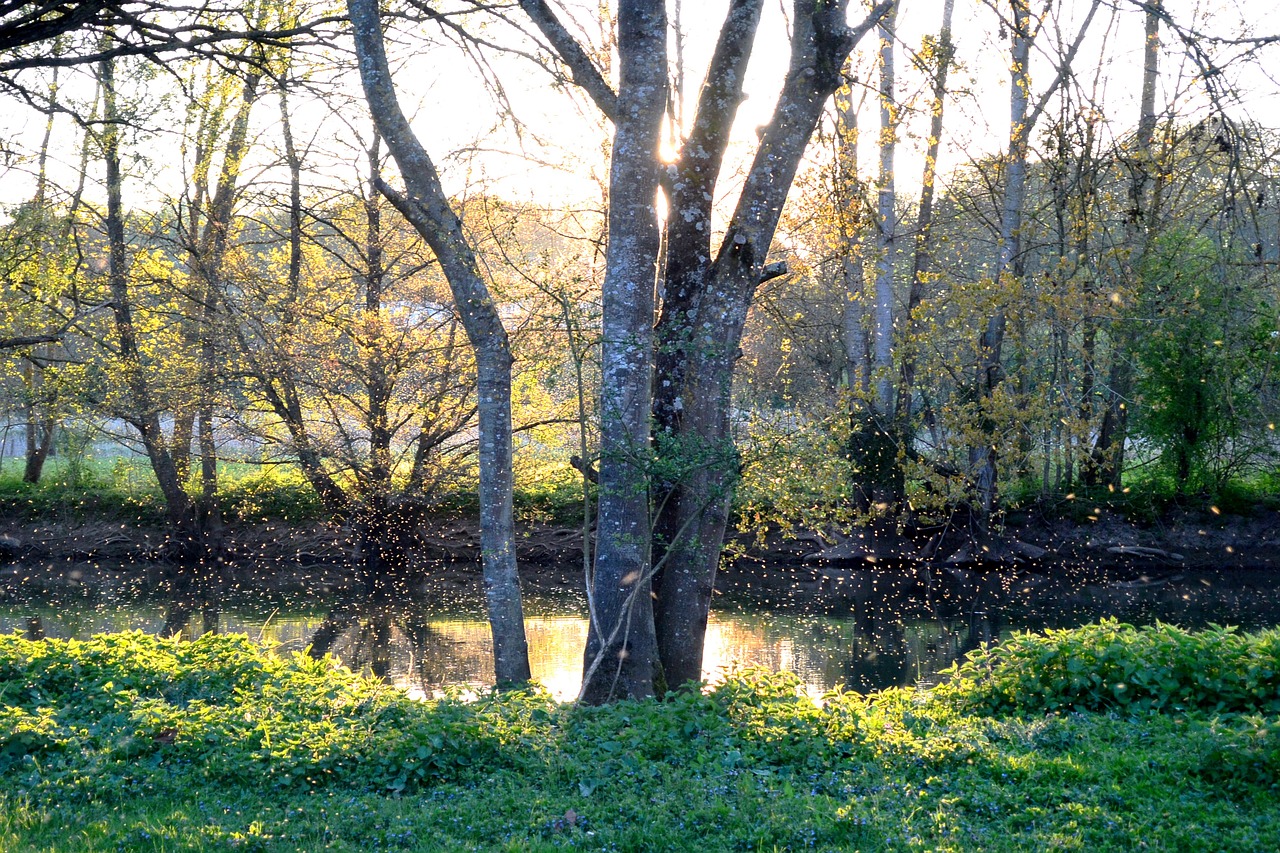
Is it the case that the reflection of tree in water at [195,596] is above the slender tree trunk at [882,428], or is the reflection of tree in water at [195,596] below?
below

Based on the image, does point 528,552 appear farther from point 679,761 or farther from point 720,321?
point 679,761

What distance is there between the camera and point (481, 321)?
26.0 feet

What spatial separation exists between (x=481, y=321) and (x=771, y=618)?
9.03 m

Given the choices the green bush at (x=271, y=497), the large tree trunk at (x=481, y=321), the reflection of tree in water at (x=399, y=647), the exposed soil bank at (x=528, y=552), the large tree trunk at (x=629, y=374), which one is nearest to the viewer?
the large tree trunk at (x=629, y=374)

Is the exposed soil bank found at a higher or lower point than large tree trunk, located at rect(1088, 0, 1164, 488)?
lower

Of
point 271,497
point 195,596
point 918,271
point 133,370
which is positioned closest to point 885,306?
point 918,271

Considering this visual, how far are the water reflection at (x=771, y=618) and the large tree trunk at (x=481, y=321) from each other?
2.82 m

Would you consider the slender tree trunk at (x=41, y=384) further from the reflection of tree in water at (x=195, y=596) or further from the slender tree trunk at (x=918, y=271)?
the slender tree trunk at (x=918, y=271)

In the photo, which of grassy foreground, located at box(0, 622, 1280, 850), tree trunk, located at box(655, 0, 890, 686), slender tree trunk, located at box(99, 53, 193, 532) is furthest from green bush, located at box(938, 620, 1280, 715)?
slender tree trunk, located at box(99, 53, 193, 532)

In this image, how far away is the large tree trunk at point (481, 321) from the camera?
791 cm

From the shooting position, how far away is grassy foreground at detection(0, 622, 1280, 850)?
4.46 m

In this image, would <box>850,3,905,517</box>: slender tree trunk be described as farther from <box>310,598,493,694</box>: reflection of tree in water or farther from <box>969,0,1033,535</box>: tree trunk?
<box>310,598,493,694</box>: reflection of tree in water

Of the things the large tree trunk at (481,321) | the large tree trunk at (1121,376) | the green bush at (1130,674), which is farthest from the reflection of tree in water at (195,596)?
the large tree trunk at (1121,376)

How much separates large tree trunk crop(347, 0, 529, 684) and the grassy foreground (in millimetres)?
1367
